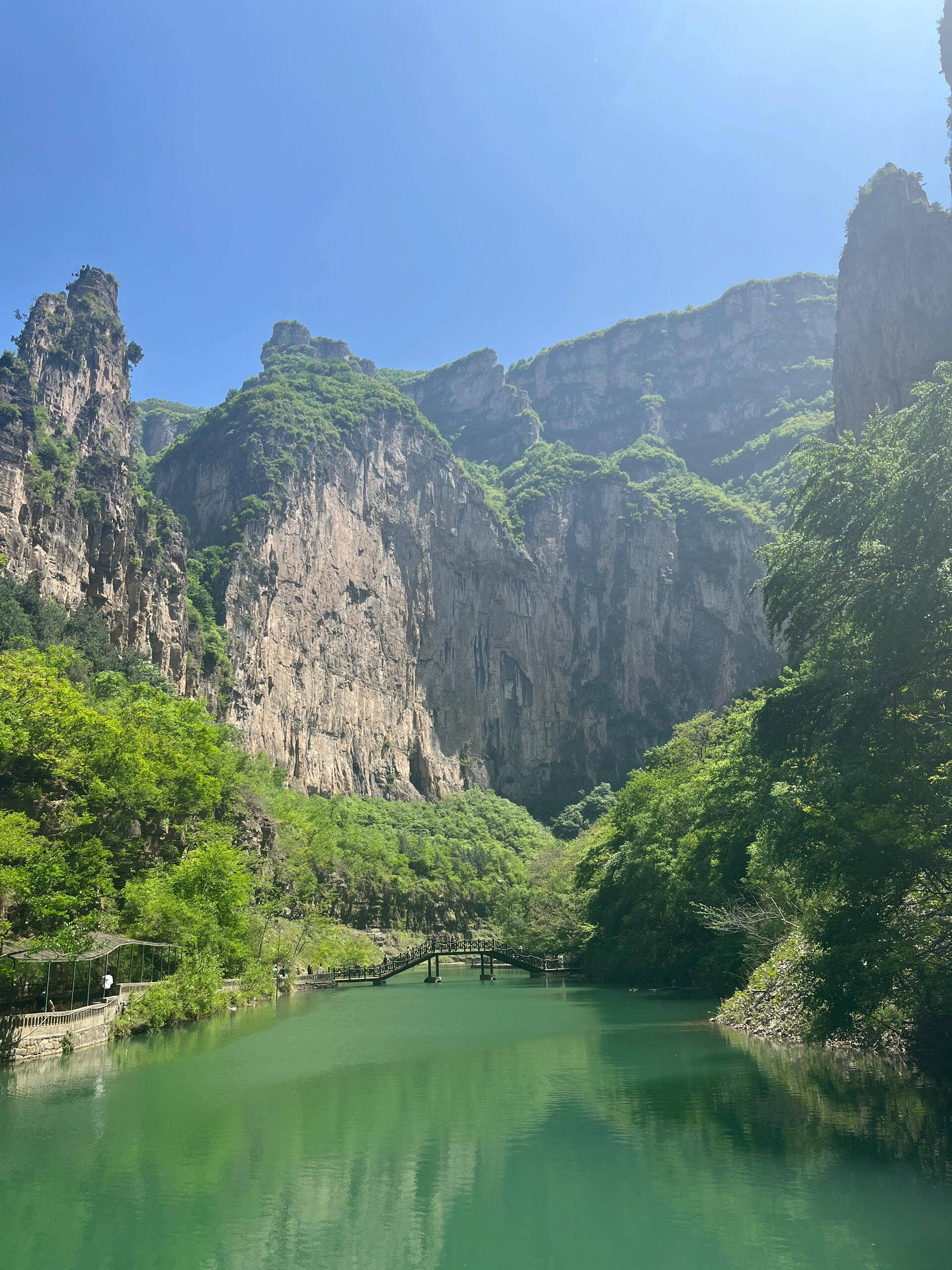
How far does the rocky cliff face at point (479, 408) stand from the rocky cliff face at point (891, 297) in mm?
78479

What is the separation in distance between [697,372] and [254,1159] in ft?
551

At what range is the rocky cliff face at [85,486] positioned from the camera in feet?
202

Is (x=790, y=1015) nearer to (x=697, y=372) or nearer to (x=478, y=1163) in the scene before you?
(x=478, y=1163)

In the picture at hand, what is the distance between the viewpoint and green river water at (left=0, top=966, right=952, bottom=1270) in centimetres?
984

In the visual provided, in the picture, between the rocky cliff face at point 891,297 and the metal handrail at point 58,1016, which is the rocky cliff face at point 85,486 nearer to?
the metal handrail at point 58,1016

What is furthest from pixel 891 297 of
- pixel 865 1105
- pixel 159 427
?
pixel 159 427

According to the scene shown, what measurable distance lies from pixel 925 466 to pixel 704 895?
83.0ft

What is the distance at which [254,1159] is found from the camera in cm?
1343

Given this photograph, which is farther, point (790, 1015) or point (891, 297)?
point (891, 297)

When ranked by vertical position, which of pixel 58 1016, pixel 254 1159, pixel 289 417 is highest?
pixel 289 417

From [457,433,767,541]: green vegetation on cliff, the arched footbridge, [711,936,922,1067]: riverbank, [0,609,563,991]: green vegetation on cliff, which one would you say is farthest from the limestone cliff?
[711,936,922,1067]: riverbank

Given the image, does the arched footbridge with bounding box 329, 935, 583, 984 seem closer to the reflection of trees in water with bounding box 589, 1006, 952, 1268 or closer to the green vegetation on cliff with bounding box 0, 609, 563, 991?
the green vegetation on cliff with bounding box 0, 609, 563, 991

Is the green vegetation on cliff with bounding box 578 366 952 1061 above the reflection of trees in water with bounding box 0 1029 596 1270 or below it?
above

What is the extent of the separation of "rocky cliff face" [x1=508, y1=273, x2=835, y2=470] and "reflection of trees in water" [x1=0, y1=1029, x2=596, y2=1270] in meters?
145
